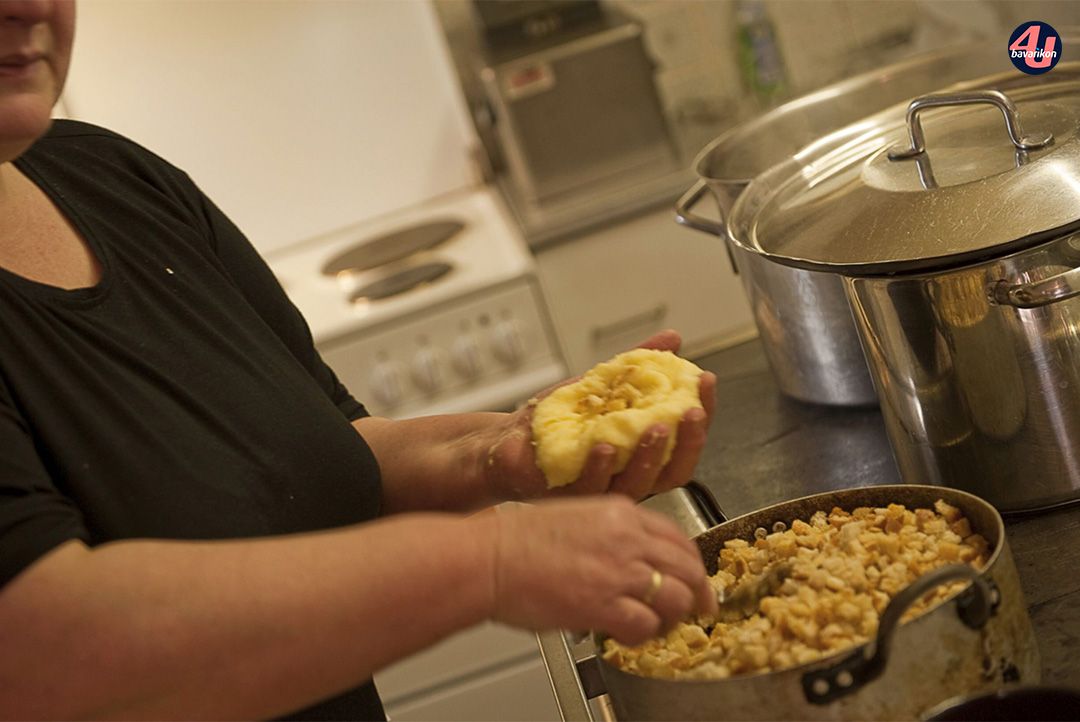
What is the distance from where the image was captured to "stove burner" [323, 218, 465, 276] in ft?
8.33

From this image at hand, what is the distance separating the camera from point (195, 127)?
9.24ft

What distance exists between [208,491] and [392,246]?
172 centimetres

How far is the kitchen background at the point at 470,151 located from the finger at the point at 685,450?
127 cm

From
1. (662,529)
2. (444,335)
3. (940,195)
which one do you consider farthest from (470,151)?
(662,529)

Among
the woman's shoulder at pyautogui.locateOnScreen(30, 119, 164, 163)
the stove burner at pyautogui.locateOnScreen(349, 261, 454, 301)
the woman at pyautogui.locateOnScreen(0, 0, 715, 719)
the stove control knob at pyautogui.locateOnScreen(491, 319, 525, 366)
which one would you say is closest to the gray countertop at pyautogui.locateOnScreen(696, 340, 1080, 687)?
the woman at pyautogui.locateOnScreen(0, 0, 715, 719)

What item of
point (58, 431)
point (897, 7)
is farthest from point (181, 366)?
point (897, 7)

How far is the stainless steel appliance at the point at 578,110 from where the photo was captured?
8.42 feet

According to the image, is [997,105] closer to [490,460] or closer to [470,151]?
[490,460]

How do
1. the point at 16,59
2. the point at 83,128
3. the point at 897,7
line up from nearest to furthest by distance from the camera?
the point at 16,59
the point at 83,128
the point at 897,7

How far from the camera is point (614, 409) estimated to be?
98 centimetres

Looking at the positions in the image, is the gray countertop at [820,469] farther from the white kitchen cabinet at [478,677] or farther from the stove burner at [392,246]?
the stove burner at [392,246]

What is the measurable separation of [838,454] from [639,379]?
36 centimetres

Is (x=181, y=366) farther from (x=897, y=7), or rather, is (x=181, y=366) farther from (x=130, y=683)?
(x=897, y=7)

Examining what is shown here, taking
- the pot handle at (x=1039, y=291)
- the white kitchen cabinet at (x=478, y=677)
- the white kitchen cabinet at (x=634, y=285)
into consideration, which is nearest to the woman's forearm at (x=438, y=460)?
the pot handle at (x=1039, y=291)
